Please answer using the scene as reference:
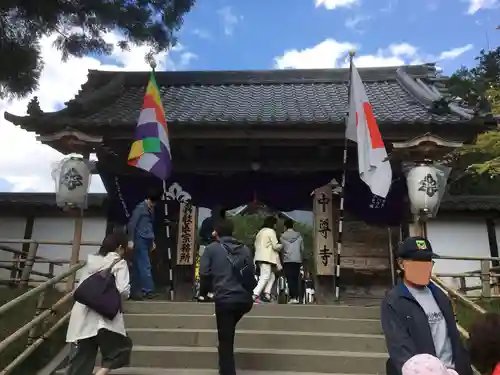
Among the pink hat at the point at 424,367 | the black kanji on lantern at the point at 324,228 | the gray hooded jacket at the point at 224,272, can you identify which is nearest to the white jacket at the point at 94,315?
the gray hooded jacket at the point at 224,272

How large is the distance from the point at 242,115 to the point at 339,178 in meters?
2.35

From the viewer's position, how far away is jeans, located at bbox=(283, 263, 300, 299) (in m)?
8.88

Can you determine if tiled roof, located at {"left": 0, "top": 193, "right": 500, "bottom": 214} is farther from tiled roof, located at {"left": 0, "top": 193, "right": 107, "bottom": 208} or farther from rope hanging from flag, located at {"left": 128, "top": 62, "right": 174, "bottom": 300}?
rope hanging from flag, located at {"left": 128, "top": 62, "right": 174, "bottom": 300}

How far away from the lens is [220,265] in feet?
15.8

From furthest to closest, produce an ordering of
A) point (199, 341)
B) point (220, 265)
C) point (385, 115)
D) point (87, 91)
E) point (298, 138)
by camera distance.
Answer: point (87, 91) → point (385, 115) → point (298, 138) → point (199, 341) → point (220, 265)

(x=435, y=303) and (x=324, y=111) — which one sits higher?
(x=324, y=111)

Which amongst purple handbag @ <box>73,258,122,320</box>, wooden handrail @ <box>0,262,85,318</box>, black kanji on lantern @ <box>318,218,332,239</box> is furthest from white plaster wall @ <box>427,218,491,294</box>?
purple handbag @ <box>73,258,122,320</box>

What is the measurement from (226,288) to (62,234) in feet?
26.3

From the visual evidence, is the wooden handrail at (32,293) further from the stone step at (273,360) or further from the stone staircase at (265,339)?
the stone step at (273,360)

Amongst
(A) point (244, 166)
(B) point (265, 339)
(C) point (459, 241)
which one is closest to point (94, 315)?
(B) point (265, 339)

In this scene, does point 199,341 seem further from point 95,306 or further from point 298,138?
point 298,138

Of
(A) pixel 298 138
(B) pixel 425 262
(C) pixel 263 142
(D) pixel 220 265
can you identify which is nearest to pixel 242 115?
(C) pixel 263 142

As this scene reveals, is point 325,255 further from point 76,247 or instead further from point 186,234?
point 76,247

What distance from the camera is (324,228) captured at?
9.28 meters
